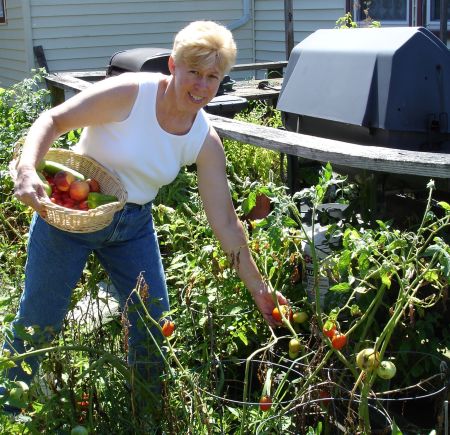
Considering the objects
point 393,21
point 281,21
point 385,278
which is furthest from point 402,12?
point 385,278

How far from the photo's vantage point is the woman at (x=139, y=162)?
3.00m

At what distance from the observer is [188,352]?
3219mm

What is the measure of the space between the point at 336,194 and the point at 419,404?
3.76 ft

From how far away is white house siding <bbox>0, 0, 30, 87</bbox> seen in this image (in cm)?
1345

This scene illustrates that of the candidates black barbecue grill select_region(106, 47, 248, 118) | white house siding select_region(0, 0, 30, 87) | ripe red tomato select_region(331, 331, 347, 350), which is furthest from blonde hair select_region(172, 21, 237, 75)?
white house siding select_region(0, 0, 30, 87)

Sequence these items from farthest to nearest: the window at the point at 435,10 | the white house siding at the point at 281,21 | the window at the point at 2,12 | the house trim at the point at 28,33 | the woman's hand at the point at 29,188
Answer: the window at the point at 2,12 < the house trim at the point at 28,33 < the white house siding at the point at 281,21 < the window at the point at 435,10 < the woman's hand at the point at 29,188

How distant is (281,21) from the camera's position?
13.2 meters

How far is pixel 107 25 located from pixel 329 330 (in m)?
11.5

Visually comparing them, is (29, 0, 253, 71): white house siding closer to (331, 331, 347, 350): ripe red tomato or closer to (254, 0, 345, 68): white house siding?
(254, 0, 345, 68): white house siding

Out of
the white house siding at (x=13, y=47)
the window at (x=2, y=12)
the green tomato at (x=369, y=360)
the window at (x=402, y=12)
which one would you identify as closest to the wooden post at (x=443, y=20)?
the window at (x=402, y=12)

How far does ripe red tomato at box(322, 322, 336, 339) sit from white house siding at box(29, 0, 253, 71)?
1125 cm

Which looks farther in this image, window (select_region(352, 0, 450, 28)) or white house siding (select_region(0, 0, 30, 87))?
white house siding (select_region(0, 0, 30, 87))

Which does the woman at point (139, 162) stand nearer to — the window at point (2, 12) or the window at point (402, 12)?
the window at point (402, 12)

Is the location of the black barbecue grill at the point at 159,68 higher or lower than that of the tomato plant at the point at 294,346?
higher
